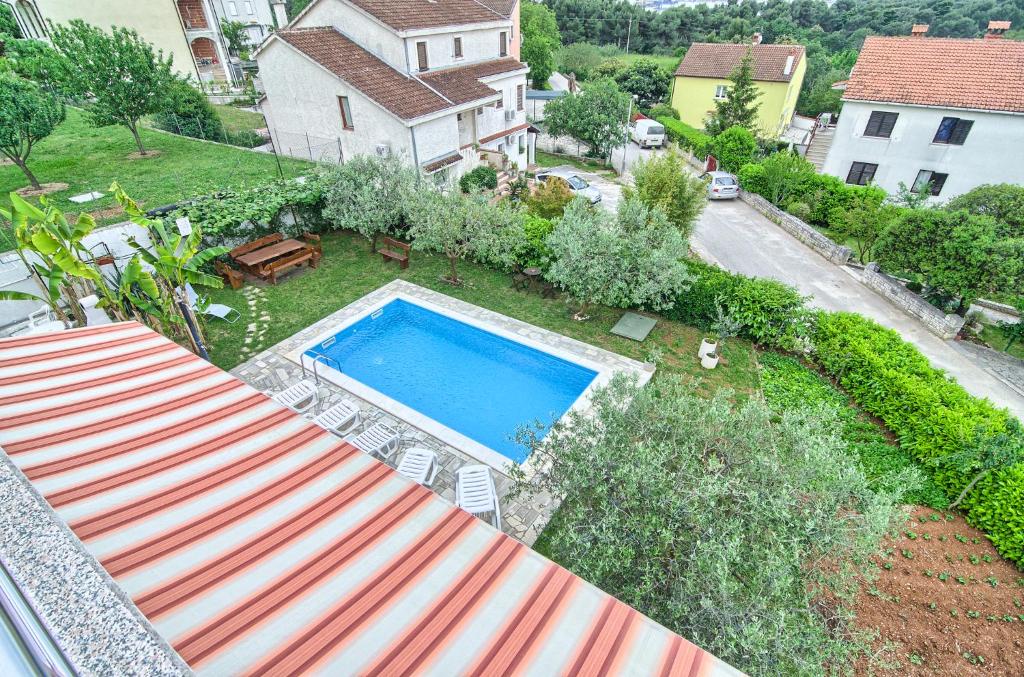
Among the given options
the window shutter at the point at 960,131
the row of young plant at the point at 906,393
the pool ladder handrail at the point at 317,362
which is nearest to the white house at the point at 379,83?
the pool ladder handrail at the point at 317,362

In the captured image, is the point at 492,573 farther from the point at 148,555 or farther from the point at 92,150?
the point at 92,150

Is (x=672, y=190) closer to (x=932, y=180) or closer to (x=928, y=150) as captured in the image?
(x=928, y=150)

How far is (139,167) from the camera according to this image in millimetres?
26172

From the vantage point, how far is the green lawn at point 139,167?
2250 centimetres

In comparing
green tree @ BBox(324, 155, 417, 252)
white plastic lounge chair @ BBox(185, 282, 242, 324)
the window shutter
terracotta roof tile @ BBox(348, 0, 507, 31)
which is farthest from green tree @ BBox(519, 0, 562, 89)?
white plastic lounge chair @ BBox(185, 282, 242, 324)

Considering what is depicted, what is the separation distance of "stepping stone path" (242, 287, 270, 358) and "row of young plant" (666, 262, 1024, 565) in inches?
599

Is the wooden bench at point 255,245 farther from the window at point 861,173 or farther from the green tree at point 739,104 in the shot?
the green tree at point 739,104

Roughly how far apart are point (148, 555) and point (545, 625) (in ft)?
13.7

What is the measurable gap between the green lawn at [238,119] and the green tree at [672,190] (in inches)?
1259

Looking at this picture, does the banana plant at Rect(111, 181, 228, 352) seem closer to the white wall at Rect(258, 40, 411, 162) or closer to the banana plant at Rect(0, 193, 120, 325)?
the banana plant at Rect(0, 193, 120, 325)

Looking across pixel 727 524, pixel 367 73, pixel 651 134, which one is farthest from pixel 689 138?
pixel 727 524

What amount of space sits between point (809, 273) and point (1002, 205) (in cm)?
717

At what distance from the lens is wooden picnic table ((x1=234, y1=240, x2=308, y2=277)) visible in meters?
19.0

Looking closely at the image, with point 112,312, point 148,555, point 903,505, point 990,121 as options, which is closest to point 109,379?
point 148,555
